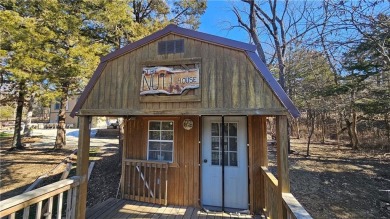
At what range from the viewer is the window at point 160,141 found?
16.8 feet

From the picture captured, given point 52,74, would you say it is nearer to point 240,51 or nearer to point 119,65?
point 119,65

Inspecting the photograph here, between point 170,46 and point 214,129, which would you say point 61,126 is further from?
point 170,46

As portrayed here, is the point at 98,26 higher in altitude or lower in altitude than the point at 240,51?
higher

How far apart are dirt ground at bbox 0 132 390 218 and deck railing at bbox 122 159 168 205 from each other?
1.08 meters

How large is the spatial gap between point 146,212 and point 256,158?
2.48m

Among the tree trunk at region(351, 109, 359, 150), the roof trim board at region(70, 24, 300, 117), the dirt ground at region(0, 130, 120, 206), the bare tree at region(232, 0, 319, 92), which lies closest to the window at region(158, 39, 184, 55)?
the roof trim board at region(70, 24, 300, 117)

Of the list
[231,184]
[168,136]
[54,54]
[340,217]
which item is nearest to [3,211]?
[168,136]

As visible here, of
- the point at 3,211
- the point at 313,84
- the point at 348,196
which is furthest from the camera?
the point at 313,84

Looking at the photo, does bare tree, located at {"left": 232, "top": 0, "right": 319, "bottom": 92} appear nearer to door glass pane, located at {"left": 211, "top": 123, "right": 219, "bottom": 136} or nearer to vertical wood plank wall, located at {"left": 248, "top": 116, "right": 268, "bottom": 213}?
vertical wood plank wall, located at {"left": 248, "top": 116, "right": 268, "bottom": 213}

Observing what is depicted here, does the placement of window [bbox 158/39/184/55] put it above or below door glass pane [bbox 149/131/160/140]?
above

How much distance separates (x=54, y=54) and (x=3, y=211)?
6.90 metres

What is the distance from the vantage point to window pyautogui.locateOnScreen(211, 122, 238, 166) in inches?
190

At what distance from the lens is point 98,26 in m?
8.65

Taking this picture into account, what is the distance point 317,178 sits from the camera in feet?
24.4
